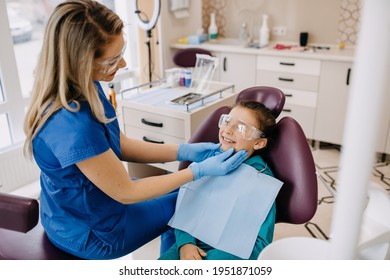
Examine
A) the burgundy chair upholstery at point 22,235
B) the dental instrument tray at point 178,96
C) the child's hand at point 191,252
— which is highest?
the dental instrument tray at point 178,96

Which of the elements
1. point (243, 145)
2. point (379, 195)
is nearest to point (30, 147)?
point (243, 145)

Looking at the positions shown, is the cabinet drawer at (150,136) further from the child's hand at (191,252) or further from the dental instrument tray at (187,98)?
the child's hand at (191,252)

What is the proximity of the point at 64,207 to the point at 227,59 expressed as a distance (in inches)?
93.2

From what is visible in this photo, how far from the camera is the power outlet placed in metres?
3.47

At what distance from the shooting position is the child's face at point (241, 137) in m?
1.32

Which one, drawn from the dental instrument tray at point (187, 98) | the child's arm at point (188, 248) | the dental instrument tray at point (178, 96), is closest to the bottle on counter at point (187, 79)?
the dental instrument tray at point (178, 96)

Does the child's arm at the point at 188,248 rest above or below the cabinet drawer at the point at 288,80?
below

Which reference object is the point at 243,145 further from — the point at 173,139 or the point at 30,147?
the point at 30,147

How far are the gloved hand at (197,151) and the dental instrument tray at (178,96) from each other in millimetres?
366

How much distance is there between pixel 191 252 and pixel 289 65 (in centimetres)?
215

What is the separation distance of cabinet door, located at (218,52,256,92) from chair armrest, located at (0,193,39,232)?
7.62ft

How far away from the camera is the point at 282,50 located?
3.04 m

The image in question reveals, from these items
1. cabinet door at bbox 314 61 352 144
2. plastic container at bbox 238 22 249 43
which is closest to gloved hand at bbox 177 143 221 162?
cabinet door at bbox 314 61 352 144

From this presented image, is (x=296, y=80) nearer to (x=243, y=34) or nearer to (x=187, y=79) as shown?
(x=243, y=34)
